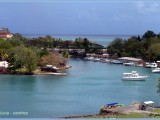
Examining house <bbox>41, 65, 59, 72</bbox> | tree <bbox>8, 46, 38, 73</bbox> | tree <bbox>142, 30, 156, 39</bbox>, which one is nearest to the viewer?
tree <bbox>8, 46, 38, 73</bbox>

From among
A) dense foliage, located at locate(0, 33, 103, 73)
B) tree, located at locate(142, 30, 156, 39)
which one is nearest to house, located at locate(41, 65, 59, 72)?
dense foliage, located at locate(0, 33, 103, 73)

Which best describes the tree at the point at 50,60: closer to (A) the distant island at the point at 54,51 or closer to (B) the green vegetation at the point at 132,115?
(A) the distant island at the point at 54,51

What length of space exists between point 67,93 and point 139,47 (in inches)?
356

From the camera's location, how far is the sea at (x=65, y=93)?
242 inches

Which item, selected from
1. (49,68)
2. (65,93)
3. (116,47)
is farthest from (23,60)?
(116,47)

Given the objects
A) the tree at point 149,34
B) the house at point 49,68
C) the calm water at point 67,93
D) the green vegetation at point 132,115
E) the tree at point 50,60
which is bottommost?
the calm water at point 67,93

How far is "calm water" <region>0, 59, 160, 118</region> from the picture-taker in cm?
631

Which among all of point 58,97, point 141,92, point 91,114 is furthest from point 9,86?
point 91,114

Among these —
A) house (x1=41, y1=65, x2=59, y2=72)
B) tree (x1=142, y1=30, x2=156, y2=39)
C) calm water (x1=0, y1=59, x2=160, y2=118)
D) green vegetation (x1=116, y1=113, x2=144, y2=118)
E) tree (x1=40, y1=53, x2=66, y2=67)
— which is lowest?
calm water (x1=0, y1=59, x2=160, y2=118)

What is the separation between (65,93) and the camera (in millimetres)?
8062

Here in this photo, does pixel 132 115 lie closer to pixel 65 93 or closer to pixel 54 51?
pixel 65 93

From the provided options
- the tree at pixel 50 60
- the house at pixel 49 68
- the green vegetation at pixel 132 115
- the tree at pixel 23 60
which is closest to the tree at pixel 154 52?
the tree at pixel 50 60

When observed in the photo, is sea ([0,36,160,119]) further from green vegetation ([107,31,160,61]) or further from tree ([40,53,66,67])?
green vegetation ([107,31,160,61])

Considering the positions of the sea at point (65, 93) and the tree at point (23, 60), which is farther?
the tree at point (23, 60)
